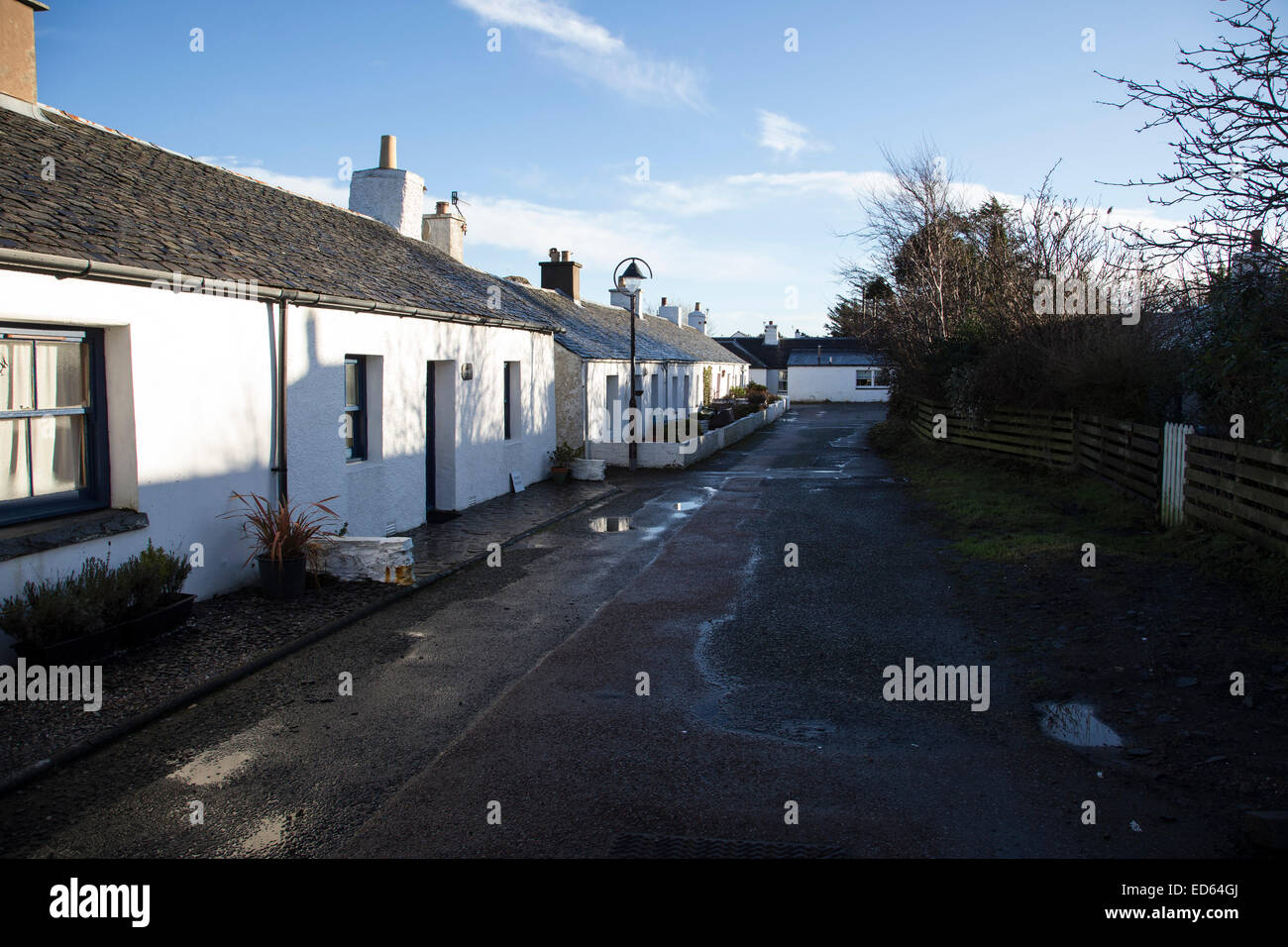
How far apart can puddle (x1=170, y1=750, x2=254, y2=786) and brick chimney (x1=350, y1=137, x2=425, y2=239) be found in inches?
571

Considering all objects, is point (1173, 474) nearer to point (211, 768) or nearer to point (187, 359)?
point (211, 768)

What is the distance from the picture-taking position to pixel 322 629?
760 centimetres

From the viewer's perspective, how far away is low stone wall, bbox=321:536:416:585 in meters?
9.20

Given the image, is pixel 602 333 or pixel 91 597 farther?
pixel 602 333

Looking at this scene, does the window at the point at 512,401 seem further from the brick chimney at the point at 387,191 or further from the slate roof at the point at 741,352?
the slate roof at the point at 741,352

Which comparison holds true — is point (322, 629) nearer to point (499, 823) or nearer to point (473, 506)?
point (499, 823)

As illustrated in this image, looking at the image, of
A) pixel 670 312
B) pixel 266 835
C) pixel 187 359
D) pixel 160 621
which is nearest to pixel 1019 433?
pixel 187 359

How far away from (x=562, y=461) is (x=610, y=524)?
5.54m

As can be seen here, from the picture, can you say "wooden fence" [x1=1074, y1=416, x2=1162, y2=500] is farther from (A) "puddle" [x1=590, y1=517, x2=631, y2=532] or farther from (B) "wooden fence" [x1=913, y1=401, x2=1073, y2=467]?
(A) "puddle" [x1=590, y1=517, x2=631, y2=532]

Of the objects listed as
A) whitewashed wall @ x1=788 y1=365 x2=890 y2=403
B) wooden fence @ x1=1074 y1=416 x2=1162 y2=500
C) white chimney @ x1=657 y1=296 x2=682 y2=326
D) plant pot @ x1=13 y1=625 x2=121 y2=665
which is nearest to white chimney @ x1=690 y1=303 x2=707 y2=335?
white chimney @ x1=657 y1=296 x2=682 y2=326

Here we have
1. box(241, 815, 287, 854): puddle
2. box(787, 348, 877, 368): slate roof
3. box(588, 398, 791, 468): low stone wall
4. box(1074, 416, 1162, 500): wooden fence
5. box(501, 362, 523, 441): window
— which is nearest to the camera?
box(241, 815, 287, 854): puddle

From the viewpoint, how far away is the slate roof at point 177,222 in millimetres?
7312

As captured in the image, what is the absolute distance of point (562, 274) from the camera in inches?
1161

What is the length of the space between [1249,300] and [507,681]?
7.80 metres
